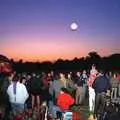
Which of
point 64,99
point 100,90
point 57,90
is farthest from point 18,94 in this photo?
point 100,90

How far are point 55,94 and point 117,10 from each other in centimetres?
156

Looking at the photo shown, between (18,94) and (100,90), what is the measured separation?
1.23m

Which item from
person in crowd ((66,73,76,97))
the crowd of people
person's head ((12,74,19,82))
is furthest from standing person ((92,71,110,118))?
person's head ((12,74,19,82))

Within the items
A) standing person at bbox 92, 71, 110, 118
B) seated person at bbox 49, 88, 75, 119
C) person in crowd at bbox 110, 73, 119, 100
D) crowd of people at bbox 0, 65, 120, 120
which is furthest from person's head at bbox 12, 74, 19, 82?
person in crowd at bbox 110, 73, 119, 100

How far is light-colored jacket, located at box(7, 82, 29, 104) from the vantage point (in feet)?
107

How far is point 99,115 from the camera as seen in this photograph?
1284 inches

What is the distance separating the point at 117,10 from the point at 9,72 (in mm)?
1863

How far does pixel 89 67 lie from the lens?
107ft

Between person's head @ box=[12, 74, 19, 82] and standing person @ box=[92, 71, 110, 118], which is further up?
person's head @ box=[12, 74, 19, 82]

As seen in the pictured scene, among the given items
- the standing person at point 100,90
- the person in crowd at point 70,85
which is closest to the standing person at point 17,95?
the person in crowd at point 70,85

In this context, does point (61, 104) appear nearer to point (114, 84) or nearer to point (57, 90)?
point (57, 90)

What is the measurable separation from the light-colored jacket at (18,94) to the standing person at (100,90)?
1.04 m

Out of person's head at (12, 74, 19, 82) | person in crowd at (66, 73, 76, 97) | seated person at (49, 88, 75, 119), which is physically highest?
person's head at (12, 74, 19, 82)

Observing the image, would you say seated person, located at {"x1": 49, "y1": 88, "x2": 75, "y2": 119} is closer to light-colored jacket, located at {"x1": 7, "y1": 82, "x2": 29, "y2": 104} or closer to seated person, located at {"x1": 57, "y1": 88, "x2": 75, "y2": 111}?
seated person, located at {"x1": 57, "y1": 88, "x2": 75, "y2": 111}
